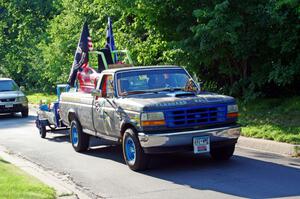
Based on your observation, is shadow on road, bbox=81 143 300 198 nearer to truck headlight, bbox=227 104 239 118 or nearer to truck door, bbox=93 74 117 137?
truck door, bbox=93 74 117 137

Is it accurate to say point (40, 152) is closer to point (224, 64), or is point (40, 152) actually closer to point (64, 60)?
point (224, 64)

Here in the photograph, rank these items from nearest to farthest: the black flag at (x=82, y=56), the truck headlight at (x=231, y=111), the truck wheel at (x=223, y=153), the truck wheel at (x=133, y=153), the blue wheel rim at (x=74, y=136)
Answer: the truck wheel at (x=133, y=153) < the truck headlight at (x=231, y=111) < the truck wheel at (x=223, y=153) < the blue wheel rim at (x=74, y=136) < the black flag at (x=82, y=56)

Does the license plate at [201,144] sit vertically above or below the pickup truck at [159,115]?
below

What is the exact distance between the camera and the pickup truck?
977cm

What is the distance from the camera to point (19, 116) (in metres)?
24.1

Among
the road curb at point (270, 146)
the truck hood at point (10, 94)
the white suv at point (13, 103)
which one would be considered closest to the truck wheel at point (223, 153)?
the road curb at point (270, 146)

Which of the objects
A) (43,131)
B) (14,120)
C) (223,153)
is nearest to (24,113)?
(14,120)

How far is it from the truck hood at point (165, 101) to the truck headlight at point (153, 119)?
88 millimetres

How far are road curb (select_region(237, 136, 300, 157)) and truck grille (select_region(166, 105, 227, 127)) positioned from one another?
1857 mm

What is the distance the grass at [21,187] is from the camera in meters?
7.80

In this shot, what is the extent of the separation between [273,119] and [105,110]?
503 centimetres

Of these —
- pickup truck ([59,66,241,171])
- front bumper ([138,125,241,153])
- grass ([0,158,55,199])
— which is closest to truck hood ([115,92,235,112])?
pickup truck ([59,66,241,171])

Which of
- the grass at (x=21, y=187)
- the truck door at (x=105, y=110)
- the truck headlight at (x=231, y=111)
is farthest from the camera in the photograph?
the truck door at (x=105, y=110)

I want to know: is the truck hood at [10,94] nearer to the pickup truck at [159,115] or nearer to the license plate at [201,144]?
the pickup truck at [159,115]
